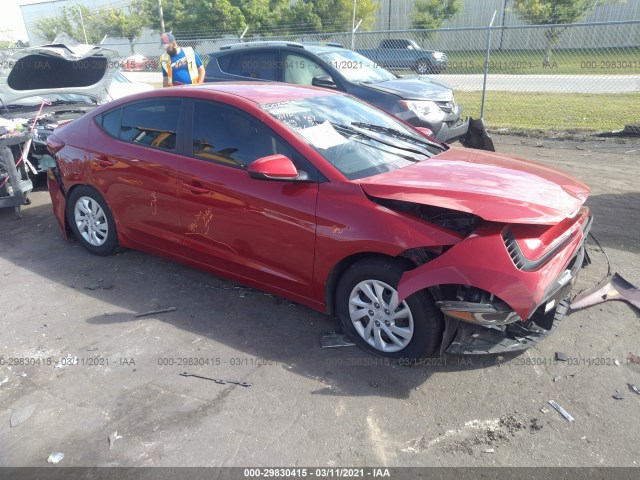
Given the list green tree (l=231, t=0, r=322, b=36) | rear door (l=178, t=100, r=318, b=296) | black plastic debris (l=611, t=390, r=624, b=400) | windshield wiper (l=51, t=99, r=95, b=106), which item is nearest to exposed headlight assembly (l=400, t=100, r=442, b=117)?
rear door (l=178, t=100, r=318, b=296)

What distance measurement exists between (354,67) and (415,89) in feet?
3.90

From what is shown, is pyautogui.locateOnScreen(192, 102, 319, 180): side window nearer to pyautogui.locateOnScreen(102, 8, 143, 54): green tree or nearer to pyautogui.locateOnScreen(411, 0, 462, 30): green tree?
pyautogui.locateOnScreen(411, 0, 462, 30): green tree

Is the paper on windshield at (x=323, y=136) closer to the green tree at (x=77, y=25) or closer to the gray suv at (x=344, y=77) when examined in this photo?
the gray suv at (x=344, y=77)

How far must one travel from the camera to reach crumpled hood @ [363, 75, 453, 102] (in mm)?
8003

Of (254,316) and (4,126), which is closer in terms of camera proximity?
(254,316)

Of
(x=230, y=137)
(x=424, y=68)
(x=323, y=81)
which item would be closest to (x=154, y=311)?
(x=230, y=137)

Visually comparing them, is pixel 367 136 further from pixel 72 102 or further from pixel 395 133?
pixel 72 102

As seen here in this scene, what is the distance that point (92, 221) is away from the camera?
505 centimetres

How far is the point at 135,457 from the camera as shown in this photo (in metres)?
2.70

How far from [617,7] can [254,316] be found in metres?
28.5

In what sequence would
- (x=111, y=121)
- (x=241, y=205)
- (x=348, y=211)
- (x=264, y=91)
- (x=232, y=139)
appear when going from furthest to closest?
(x=111, y=121) → (x=264, y=91) → (x=232, y=139) → (x=241, y=205) → (x=348, y=211)

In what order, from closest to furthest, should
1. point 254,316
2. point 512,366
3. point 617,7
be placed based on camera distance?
point 512,366 < point 254,316 < point 617,7

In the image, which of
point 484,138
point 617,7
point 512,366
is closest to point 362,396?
point 512,366

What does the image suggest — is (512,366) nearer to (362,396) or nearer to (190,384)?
(362,396)
